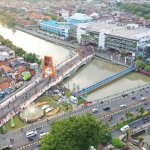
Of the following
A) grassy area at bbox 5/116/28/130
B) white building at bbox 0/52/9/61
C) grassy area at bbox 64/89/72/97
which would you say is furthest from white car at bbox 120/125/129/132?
white building at bbox 0/52/9/61

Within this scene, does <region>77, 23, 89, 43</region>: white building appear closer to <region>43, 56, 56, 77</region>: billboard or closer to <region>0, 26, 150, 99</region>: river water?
<region>0, 26, 150, 99</region>: river water

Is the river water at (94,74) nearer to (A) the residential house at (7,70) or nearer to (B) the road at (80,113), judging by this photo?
(B) the road at (80,113)

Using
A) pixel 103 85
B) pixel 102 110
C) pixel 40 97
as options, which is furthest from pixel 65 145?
pixel 103 85

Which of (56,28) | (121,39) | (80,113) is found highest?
(56,28)

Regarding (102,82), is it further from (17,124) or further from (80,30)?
(80,30)

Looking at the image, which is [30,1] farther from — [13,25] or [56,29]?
[56,29]

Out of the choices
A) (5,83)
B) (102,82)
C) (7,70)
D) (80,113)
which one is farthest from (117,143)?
(7,70)
